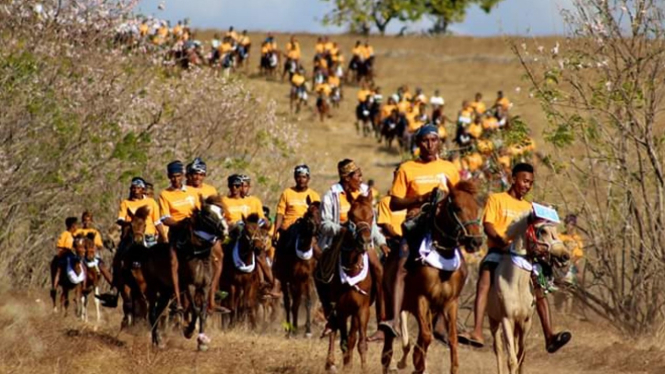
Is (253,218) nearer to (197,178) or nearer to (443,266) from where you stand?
(197,178)

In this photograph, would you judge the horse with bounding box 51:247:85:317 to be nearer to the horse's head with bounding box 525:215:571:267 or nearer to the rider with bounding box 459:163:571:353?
the rider with bounding box 459:163:571:353

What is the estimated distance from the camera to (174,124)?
30172 millimetres

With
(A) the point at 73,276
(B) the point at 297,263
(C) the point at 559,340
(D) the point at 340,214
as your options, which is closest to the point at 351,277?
(D) the point at 340,214

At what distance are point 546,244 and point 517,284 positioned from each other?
69 cm

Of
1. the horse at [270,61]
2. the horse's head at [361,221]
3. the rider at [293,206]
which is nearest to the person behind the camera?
the horse's head at [361,221]

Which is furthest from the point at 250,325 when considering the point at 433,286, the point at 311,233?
the point at 433,286

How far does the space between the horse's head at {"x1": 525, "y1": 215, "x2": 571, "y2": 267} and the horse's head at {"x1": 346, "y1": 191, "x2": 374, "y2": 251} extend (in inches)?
69.5

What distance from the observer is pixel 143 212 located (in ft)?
61.0

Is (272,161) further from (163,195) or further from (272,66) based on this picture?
(272,66)

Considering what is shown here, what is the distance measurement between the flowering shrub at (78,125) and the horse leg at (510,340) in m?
9.79

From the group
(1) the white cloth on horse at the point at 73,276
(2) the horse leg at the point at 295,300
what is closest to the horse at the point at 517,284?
(2) the horse leg at the point at 295,300

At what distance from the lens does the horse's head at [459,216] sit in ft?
43.1

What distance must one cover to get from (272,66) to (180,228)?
46.2 metres

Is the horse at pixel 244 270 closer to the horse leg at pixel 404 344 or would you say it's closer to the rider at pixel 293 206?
the rider at pixel 293 206
